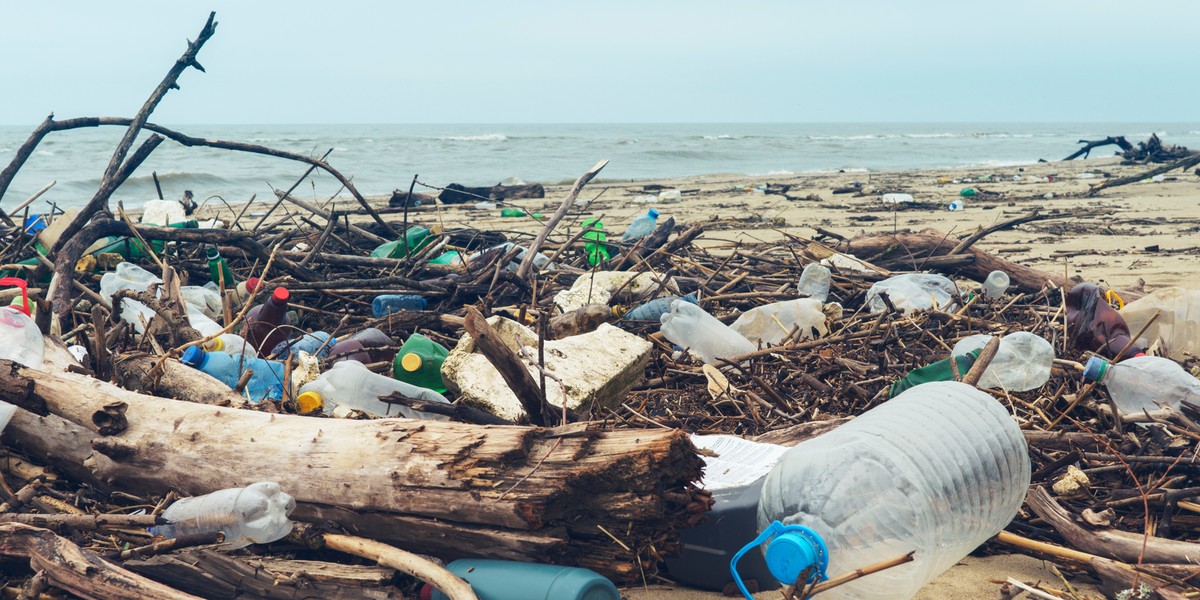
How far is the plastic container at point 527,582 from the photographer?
1.52m

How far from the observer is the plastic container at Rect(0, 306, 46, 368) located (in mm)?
2340

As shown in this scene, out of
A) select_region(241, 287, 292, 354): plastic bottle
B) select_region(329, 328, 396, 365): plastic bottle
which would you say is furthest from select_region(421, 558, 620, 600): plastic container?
select_region(241, 287, 292, 354): plastic bottle

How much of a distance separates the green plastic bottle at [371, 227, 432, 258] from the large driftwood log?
2.71 meters

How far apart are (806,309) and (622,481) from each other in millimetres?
2038

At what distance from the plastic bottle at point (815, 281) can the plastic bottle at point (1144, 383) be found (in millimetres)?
1490

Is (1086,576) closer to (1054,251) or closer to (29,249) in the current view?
(29,249)

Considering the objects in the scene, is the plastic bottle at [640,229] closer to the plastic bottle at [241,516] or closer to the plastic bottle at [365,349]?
the plastic bottle at [365,349]

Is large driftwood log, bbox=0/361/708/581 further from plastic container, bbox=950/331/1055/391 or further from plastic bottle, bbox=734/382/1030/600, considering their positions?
plastic container, bbox=950/331/1055/391

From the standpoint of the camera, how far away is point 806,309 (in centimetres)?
348

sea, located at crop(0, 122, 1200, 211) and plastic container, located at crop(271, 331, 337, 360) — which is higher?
sea, located at crop(0, 122, 1200, 211)

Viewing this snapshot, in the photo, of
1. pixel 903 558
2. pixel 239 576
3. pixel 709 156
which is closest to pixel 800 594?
pixel 903 558

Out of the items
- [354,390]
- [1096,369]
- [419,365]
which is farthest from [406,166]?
[1096,369]

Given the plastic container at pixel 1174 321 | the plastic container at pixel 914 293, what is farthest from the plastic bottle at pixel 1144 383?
the plastic container at pixel 914 293

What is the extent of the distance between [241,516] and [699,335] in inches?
74.0
